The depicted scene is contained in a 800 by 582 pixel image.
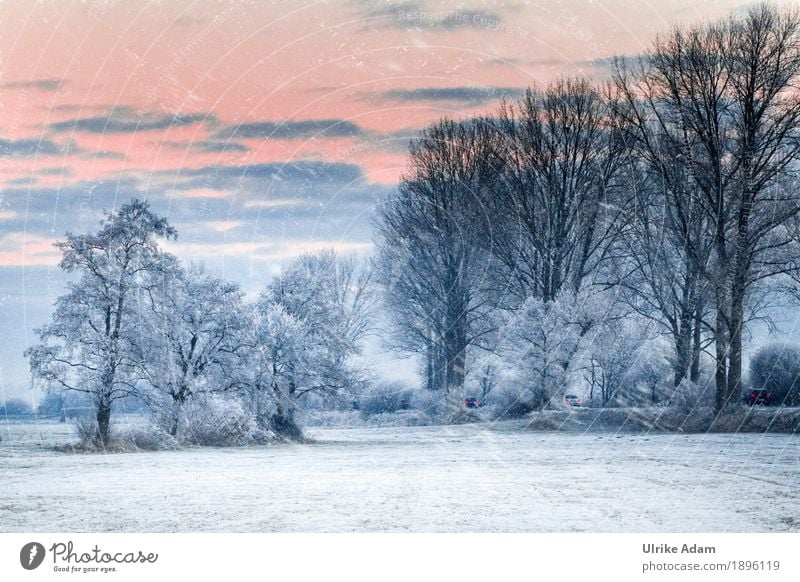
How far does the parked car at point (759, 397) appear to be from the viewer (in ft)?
91.4

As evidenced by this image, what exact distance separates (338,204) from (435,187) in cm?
1001

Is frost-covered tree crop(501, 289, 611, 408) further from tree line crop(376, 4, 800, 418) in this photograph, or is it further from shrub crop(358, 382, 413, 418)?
shrub crop(358, 382, 413, 418)

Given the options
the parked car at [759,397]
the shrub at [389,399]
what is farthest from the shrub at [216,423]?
the parked car at [759,397]

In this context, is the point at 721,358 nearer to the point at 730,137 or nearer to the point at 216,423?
the point at 730,137

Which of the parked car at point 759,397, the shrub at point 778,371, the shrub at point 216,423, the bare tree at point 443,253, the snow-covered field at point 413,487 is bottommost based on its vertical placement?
the snow-covered field at point 413,487

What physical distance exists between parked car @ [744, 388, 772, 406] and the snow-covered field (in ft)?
14.5

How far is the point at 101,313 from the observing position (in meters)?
22.0

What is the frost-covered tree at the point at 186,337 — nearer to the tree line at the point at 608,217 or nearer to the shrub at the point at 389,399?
the tree line at the point at 608,217

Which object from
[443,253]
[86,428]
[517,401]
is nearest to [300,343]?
[86,428]

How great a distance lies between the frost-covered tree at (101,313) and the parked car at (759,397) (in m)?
16.4

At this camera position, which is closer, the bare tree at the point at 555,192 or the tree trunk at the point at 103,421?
the tree trunk at the point at 103,421

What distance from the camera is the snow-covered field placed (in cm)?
1260
